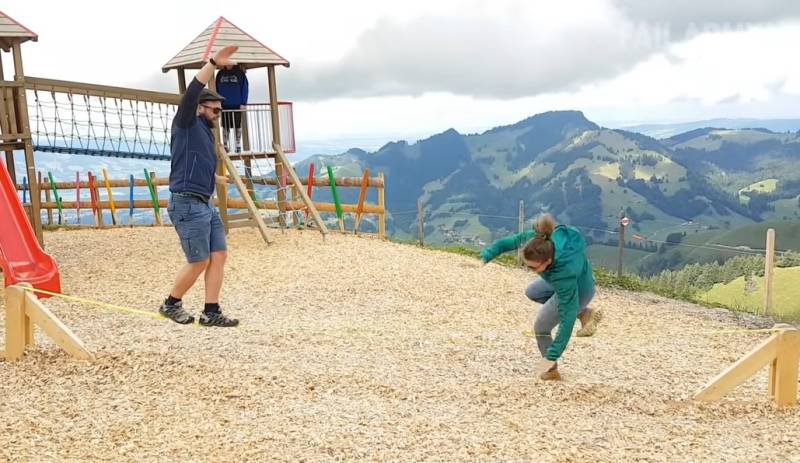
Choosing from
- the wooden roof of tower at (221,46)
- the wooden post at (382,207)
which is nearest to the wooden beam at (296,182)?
the wooden post at (382,207)

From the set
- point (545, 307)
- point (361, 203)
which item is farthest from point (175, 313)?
point (361, 203)

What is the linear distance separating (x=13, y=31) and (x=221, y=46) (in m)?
3.72

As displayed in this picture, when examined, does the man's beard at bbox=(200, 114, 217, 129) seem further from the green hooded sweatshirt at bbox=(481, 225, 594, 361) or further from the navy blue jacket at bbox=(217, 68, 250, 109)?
the navy blue jacket at bbox=(217, 68, 250, 109)

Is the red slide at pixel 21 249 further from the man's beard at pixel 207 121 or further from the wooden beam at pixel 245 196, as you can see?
the wooden beam at pixel 245 196

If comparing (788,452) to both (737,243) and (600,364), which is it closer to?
(600,364)

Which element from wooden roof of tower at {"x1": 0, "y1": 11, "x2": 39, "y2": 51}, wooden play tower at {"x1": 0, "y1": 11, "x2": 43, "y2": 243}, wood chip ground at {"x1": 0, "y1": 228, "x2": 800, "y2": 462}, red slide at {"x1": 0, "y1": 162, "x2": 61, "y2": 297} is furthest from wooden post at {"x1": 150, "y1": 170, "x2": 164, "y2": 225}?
wood chip ground at {"x1": 0, "y1": 228, "x2": 800, "y2": 462}

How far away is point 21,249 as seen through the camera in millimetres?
8891

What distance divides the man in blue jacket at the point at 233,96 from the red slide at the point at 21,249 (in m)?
5.23

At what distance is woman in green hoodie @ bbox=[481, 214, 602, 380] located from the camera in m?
5.02

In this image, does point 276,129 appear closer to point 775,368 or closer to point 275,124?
point 275,124

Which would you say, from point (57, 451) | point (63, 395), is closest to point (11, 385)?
point (63, 395)

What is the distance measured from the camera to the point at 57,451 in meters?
4.00

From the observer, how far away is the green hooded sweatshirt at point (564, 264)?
16.8 ft

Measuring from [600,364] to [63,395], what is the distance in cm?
461
